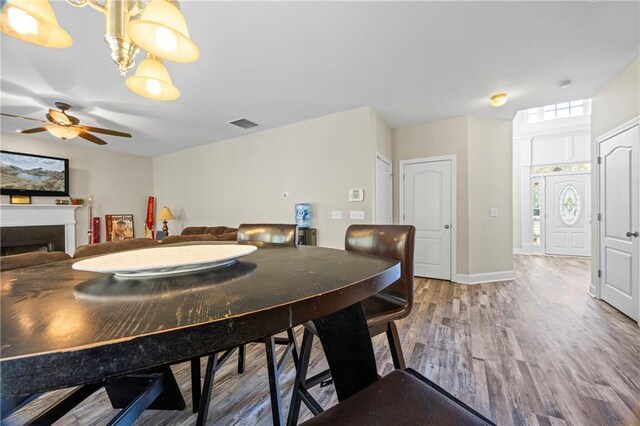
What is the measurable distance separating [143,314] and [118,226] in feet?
20.6

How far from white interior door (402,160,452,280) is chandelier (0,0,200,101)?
3.65 m

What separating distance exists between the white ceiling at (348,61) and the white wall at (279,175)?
0.40m

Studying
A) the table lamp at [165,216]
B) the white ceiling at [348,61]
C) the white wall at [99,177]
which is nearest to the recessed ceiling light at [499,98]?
the white ceiling at [348,61]

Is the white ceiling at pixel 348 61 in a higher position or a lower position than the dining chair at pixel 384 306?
higher

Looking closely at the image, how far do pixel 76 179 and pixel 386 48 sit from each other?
5947 mm

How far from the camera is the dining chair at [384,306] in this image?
111 centimetres

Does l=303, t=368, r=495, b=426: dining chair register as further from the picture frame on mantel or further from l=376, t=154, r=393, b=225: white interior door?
the picture frame on mantel

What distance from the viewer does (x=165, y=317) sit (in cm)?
44

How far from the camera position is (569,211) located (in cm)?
582

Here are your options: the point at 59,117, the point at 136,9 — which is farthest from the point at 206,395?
the point at 59,117

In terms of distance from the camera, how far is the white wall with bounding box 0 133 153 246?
445 centimetres

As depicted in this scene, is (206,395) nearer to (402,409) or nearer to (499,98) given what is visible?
(402,409)

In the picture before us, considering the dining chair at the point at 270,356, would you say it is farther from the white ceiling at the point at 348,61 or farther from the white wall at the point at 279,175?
the white wall at the point at 279,175

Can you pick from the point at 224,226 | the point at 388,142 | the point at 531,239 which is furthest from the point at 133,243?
the point at 531,239
